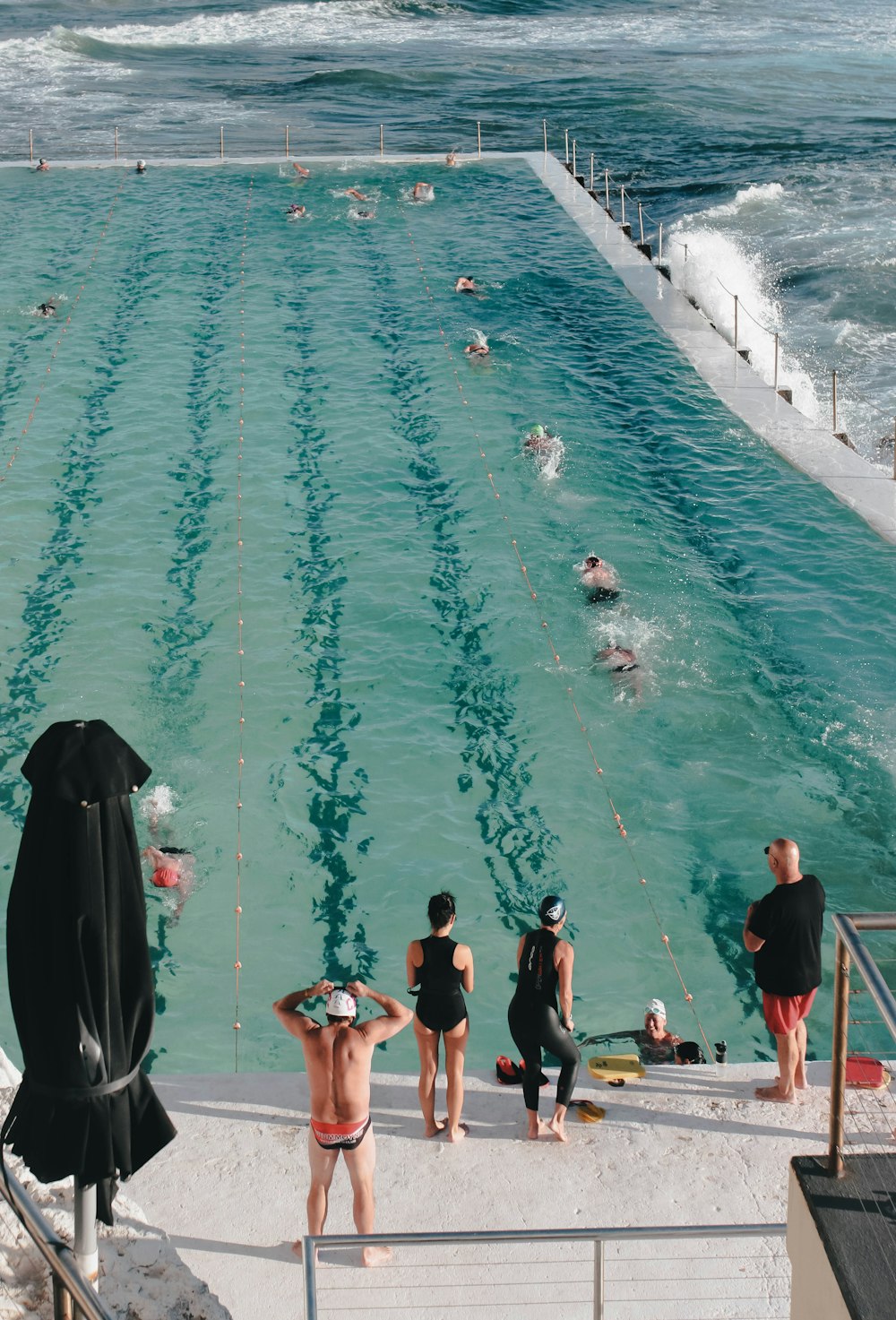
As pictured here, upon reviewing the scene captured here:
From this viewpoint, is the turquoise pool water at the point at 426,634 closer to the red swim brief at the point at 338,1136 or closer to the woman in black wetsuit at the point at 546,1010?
the woman in black wetsuit at the point at 546,1010

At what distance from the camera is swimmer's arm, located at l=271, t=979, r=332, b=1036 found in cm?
501

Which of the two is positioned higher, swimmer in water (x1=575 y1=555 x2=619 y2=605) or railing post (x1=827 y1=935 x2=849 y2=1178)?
railing post (x1=827 y1=935 x2=849 y2=1178)

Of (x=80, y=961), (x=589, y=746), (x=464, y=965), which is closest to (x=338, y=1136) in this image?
(x=464, y=965)

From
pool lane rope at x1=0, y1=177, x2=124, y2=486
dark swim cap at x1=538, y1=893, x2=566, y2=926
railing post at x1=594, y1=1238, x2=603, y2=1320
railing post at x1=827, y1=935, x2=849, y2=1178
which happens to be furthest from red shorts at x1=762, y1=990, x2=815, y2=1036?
pool lane rope at x1=0, y1=177, x2=124, y2=486

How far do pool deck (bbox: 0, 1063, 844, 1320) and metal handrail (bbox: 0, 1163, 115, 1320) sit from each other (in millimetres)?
1178

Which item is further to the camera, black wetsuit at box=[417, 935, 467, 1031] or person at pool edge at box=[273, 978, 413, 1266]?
black wetsuit at box=[417, 935, 467, 1031]

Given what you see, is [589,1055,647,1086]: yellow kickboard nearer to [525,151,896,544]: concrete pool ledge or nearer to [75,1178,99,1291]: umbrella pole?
[75,1178,99,1291]: umbrella pole

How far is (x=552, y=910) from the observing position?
5.48 metres

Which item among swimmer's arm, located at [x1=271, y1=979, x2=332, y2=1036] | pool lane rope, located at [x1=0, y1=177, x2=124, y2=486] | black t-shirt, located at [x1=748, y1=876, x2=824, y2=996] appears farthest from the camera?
pool lane rope, located at [x1=0, y1=177, x2=124, y2=486]

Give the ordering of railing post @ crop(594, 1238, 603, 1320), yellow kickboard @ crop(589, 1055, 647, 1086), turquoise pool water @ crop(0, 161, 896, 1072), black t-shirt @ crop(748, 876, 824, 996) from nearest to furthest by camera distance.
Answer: railing post @ crop(594, 1238, 603, 1320), black t-shirt @ crop(748, 876, 824, 996), yellow kickboard @ crop(589, 1055, 647, 1086), turquoise pool water @ crop(0, 161, 896, 1072)

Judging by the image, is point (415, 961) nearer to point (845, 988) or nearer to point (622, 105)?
point (845, 988)

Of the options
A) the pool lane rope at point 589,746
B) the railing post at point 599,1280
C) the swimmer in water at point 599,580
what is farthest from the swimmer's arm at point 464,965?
the swimmer in water at point 599,580

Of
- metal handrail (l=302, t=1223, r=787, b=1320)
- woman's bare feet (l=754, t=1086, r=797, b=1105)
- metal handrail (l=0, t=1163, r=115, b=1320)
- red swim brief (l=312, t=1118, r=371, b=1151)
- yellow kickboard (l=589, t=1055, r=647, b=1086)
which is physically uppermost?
metal handrail (l=0, t=1163, r=115, b=1320)

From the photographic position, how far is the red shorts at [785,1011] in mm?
5695
